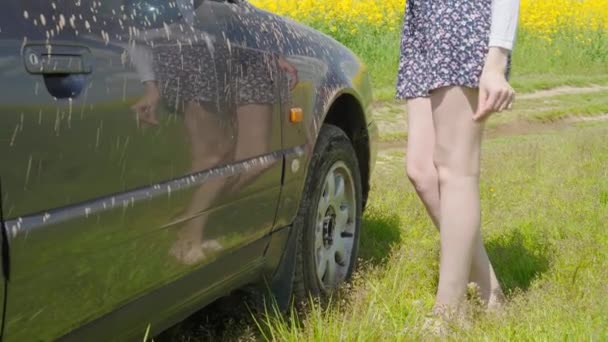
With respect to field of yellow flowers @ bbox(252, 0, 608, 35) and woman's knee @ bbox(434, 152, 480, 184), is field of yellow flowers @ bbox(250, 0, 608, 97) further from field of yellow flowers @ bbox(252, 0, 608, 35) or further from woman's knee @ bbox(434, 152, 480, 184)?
woman's knee @ bbox(434, 152, 480, 184)

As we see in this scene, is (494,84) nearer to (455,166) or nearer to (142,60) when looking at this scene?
(455,166)

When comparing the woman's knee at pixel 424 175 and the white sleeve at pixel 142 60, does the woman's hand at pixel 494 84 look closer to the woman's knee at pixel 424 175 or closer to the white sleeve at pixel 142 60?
the woman's knee at pixel 424 175

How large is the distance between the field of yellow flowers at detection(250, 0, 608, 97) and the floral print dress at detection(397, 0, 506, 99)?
8449 millimetres

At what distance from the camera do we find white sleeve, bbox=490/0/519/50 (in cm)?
312

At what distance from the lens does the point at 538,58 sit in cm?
1548

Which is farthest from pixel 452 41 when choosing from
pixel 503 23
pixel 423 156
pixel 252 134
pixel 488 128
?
pixel 488 128

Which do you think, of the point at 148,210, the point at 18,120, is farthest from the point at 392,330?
the point at 18,120

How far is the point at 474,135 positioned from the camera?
3293 mm

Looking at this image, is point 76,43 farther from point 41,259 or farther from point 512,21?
point 512,21

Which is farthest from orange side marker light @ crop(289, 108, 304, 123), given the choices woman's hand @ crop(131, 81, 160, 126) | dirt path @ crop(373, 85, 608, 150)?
dirt path @ crop(373, 85, 608, 150)

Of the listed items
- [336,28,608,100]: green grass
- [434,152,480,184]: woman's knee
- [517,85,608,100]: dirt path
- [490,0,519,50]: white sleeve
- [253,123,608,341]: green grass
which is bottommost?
[517,85,608,100]: dirt path

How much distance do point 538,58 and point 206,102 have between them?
13536 mm

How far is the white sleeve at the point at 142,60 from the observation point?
2318 millimetres

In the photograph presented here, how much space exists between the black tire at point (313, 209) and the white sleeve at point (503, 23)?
0.85 m
